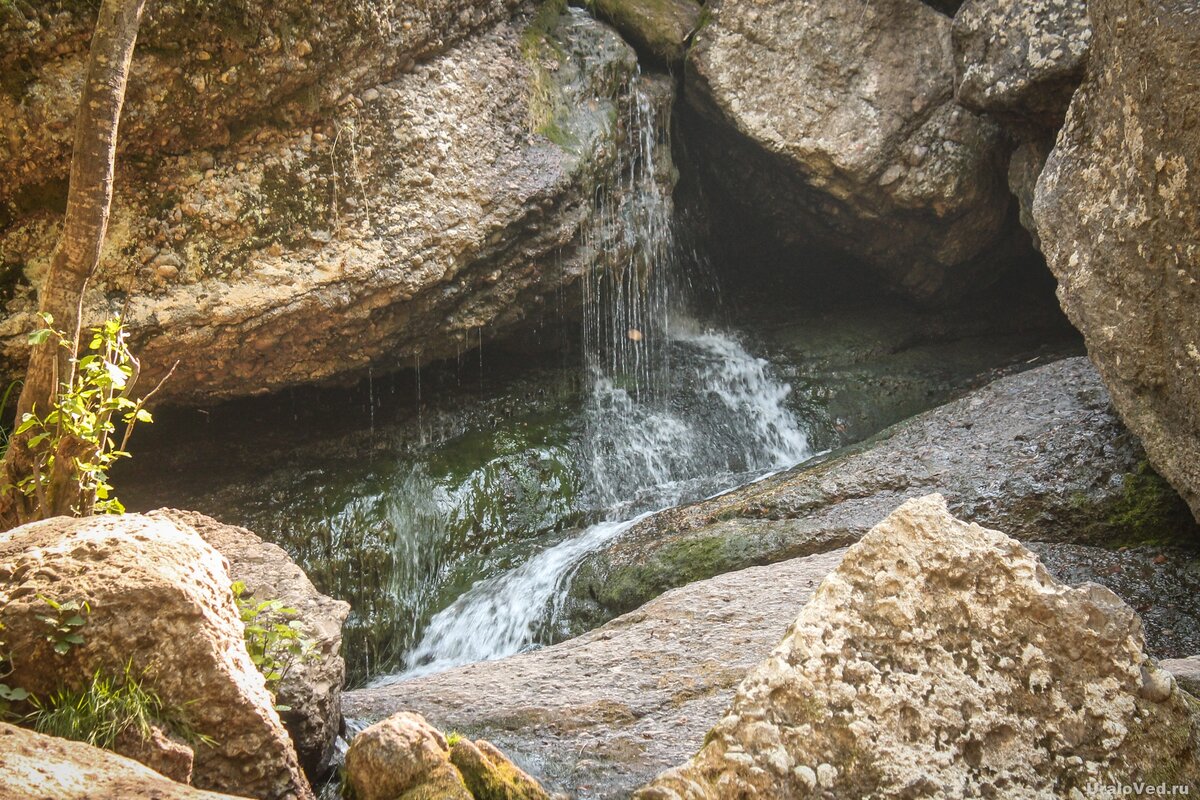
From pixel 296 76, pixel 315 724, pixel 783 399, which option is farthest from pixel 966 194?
pixel 315 724

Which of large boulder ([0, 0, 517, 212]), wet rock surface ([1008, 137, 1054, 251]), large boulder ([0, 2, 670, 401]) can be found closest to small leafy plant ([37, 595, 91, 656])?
large boulder ([0, 2, 670, 401])

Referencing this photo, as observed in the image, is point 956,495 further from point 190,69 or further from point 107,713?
point 190,69

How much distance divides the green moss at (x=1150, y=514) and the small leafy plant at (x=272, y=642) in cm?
502

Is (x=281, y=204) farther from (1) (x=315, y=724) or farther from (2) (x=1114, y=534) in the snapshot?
(2) (x=1114, y=534)

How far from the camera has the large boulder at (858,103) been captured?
8805mm

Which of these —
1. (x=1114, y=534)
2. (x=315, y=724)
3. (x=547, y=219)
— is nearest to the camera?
(x=315, y=724)

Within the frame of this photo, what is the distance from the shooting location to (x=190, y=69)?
20.8ft

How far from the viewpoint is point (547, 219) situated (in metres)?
8.25

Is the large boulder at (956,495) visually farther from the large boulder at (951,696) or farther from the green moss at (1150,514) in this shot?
the large boulder at (951,696)

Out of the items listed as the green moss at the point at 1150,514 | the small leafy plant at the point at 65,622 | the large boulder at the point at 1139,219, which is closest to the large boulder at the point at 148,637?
the small leafy plant at the point at 65,622

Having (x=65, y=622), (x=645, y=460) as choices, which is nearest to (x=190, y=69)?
(x=65, y=622)

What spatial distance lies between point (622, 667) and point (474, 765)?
1.45 metres

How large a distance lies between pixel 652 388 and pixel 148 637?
23.5ft

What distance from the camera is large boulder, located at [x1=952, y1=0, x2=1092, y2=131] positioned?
689cm
